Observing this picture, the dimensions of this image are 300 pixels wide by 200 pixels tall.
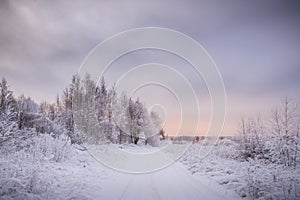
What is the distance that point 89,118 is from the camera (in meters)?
40.5

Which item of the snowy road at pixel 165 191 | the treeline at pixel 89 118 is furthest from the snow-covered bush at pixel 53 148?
the snowy road at pixel 165 191

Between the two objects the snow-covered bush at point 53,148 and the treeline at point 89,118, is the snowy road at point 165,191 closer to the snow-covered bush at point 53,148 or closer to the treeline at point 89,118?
the snow-covered bush at point 53,148

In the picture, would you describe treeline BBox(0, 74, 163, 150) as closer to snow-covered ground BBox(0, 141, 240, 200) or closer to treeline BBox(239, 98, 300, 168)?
snow-covered ground BBox(0, 141, 240, 200)

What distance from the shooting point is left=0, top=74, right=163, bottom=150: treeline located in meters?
36.6

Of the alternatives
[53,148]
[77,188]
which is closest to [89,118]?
[53,148]

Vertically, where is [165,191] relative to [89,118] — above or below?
below

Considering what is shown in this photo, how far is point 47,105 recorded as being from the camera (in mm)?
100250

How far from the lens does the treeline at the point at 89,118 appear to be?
3662 cm

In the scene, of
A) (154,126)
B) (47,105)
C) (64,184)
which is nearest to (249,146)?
(64,184)

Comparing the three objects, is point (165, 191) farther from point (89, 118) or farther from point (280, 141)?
point (89, 118)

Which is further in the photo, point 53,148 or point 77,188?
point 53,148

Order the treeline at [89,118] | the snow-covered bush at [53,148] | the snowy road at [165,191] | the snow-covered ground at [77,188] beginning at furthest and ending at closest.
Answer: the treeline at [89,118] → the snow-covered bush at [53,148] → the snowy road at [165,191] → the snow-covered ground at [77,188]

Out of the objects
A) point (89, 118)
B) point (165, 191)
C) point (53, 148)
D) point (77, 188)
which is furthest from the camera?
point (89, 118)

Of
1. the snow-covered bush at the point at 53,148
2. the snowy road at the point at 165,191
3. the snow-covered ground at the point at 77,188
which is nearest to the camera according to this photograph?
the snow-covered ground at the point at 77,188
